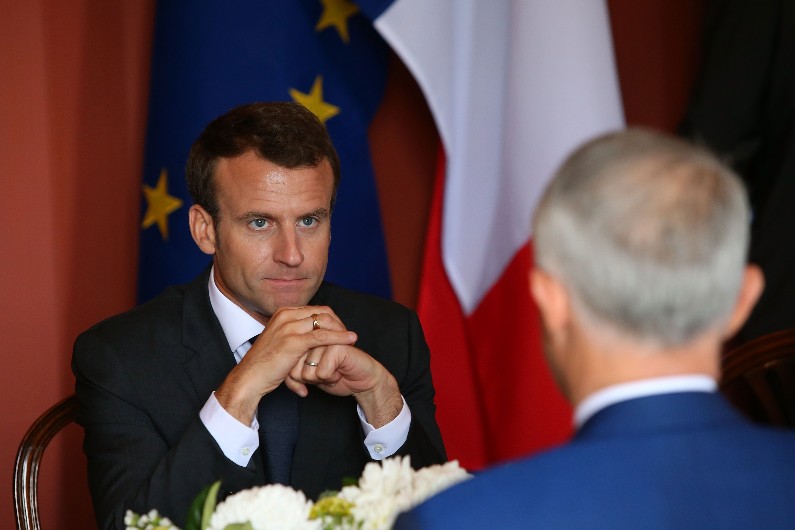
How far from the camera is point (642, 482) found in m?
1.10

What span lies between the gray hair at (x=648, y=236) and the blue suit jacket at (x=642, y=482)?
0.32 feet

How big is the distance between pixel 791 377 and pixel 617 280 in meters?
1.83

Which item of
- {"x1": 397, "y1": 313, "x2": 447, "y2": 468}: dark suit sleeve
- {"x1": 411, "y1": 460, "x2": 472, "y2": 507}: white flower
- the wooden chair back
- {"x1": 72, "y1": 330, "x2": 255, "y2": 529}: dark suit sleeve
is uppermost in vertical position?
{"x1": 411, "y1": 460, "x2": 472, "y2": 507}: white flower

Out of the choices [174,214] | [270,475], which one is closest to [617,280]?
[270,475]

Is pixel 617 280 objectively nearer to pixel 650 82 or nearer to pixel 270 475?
pixel 270 475

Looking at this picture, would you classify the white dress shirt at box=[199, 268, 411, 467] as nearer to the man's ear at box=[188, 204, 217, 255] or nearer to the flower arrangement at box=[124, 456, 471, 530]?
the man's ear at box=[188, 204, 217, 255]

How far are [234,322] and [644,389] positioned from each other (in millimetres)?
1396

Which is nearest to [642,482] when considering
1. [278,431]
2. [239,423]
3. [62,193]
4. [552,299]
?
[552,299]

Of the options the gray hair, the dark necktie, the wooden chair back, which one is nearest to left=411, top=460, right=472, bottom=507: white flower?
the gray hair

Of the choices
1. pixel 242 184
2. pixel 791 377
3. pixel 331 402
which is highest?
pixel 242 184

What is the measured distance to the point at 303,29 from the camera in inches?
130

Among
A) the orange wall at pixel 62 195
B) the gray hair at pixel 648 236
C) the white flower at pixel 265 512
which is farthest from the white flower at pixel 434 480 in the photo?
the orange wall at pixel 62 195

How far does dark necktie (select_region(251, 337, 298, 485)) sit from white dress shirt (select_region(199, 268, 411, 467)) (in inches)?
5.4

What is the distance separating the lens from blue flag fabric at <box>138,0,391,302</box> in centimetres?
324
